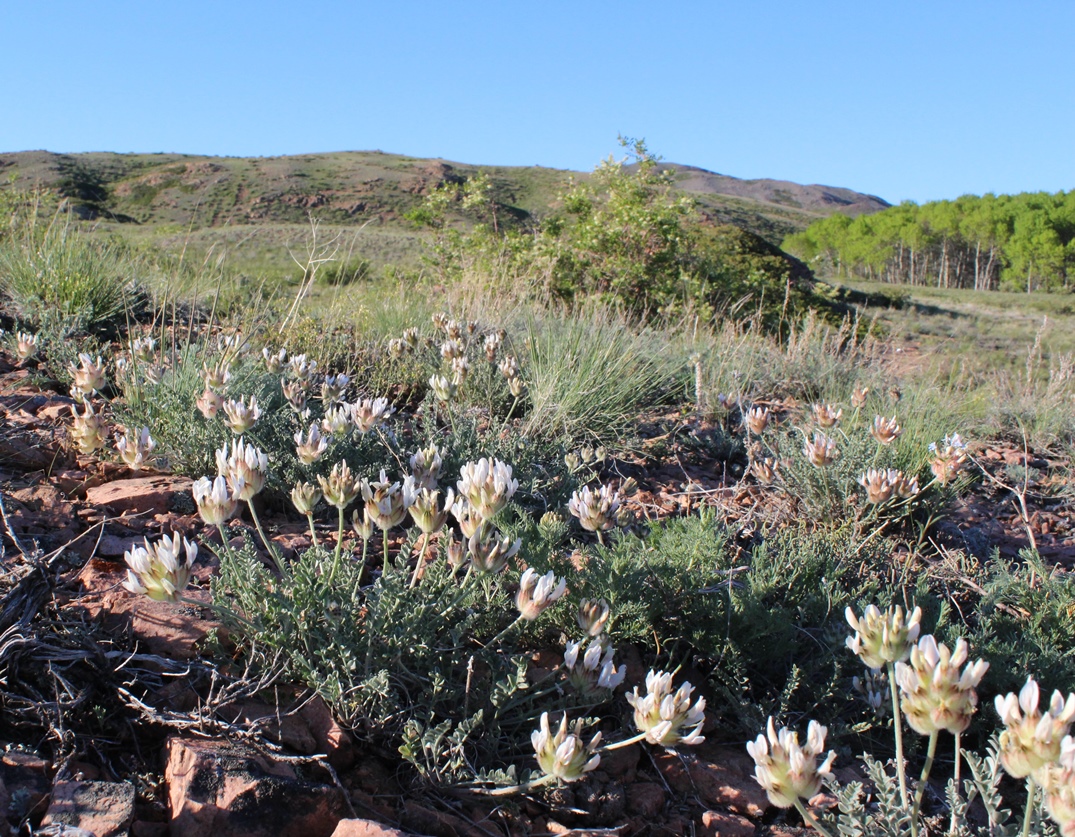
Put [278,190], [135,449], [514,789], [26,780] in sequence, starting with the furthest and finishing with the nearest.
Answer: [278,190], [135,449], [514,789], [26,780]

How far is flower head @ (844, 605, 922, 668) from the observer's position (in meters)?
1.51

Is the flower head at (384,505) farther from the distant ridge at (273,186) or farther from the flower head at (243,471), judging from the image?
the distant ridge at (273,186)

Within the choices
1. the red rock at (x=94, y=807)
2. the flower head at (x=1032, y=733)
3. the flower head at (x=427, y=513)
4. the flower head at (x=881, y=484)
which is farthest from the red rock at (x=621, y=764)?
the flower head at (x=881, y=484)

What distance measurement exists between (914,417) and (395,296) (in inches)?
168

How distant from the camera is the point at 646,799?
5.76 feet

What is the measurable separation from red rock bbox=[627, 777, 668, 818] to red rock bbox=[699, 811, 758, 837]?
0.34 ft

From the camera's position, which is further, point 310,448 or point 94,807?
point 310,448

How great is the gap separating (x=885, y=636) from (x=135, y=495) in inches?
95.2

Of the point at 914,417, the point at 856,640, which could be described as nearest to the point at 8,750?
the point at 856,640

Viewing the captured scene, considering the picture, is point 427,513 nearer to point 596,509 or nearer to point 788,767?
point 596,509

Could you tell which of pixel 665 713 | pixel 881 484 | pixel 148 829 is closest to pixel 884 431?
pixel 881 484

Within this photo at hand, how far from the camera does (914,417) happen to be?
4.19 metres

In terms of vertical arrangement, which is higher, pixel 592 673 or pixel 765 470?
pixel 765 470

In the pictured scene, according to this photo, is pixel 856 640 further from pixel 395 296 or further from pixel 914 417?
pixel 395 296
